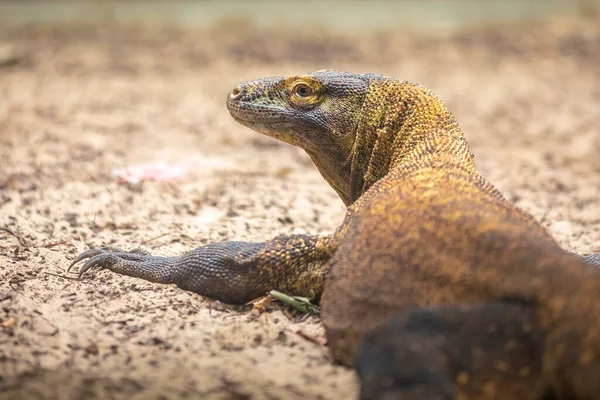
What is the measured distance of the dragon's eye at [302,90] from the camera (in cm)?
461

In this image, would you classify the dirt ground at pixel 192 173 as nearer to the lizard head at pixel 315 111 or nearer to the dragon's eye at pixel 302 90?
the lizard head at pixel 315 111

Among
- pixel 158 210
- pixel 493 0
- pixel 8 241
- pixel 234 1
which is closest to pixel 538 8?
pixel 493 0

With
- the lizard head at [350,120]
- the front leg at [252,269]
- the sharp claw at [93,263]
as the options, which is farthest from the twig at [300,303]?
the sharp claw at [93,263]

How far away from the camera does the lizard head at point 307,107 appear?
454cm

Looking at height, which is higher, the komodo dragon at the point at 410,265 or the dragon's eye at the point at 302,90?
the dragon's eye at the point at 302,90

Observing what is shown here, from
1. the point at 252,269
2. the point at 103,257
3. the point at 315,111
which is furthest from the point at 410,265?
the point at 103,257

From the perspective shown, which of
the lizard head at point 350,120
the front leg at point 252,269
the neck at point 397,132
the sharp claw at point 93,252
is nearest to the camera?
the front leg at point 252,269

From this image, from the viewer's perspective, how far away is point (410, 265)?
130 inches

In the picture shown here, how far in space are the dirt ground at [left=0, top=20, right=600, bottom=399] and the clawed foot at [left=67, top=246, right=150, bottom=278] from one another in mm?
76

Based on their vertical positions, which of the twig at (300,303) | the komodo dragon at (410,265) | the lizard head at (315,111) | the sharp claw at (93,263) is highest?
the lizard head at (315,111)

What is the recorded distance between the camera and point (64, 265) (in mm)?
4734

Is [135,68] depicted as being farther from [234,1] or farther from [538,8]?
[538,8]

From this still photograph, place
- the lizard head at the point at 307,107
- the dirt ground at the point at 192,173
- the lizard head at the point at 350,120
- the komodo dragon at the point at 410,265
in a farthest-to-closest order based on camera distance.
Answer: the lizard head at the point at 307,107, the lizard head at the point at 350,120, the dirt ground at the point at 192,173, the komodo dragon at the point at 410,265

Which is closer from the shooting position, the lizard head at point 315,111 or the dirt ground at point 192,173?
the dirt ground at point 192,173
